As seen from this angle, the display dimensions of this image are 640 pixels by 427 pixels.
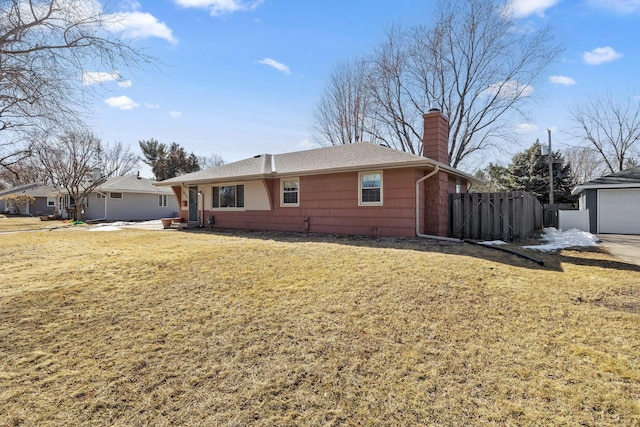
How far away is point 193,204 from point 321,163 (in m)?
7.92

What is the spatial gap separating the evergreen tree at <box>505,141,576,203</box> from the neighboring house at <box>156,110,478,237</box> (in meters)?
15.3

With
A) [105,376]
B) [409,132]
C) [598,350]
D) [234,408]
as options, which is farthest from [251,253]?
[409,132]

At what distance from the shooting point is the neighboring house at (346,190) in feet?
31.8

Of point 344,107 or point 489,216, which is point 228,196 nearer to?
point 489,216

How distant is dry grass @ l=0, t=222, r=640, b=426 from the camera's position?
2.27m

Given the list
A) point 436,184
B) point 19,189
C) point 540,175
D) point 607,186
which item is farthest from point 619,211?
point 19,189

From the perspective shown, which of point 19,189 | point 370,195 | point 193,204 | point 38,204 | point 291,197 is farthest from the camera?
point 19,189

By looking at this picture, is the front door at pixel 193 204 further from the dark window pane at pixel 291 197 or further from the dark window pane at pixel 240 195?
the dark window pane at pixel 291 197

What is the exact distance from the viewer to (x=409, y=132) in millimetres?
22250

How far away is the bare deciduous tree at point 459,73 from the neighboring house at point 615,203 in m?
6.40

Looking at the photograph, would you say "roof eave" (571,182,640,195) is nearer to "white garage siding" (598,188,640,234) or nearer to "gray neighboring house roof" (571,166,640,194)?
"gray neighboring house roof" (571,166,640,194)

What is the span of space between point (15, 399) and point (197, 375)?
4.28 ft

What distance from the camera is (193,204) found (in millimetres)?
15992

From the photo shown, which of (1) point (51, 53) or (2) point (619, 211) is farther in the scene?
(2) point (619, 211)
